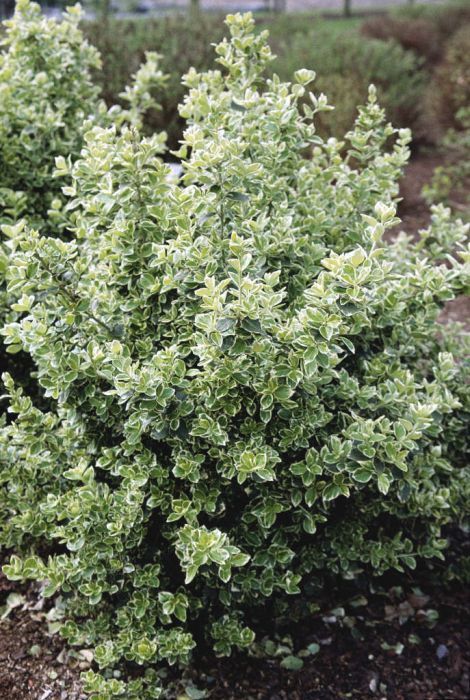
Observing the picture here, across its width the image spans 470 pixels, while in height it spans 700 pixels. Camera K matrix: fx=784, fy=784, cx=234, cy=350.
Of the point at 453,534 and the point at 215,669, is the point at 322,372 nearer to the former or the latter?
the point at 215,669

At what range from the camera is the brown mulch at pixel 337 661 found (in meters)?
2.68

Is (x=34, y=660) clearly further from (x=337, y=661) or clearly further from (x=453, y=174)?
(x=453, y=174)

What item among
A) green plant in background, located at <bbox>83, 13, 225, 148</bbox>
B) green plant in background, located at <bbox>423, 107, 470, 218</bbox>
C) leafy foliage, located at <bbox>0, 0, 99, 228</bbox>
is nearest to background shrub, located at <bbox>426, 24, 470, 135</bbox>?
green plant in background, located at <bbox>423, 107, 470, 218</bbox>

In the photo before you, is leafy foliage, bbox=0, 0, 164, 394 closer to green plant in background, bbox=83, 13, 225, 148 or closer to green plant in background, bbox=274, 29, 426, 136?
green plant in background, bbox=83, 13, 225, 148

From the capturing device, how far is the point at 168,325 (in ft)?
8.48

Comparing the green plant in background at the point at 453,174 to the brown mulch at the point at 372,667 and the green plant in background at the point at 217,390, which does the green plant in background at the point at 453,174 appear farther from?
the brown mulch at the point at 372,667

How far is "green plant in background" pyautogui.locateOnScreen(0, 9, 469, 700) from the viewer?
225cm

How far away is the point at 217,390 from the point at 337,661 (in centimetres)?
123

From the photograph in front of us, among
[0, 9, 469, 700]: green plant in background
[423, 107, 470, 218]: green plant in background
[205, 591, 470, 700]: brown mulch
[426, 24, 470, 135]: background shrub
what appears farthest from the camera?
[426, 24, 470, 135]: background shrub

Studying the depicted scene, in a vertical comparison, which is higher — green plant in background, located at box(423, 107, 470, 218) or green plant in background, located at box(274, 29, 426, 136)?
green plant in background, located at box(274, 29, 426, 136)

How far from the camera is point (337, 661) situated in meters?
2.83

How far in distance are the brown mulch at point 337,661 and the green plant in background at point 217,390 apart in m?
0.15

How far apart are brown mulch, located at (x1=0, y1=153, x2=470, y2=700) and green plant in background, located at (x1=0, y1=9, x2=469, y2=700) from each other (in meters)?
0.15

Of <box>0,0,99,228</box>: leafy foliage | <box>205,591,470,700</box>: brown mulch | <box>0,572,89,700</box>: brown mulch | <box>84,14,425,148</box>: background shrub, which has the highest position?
<box>0,0,99,228</box>: leafy foliage
